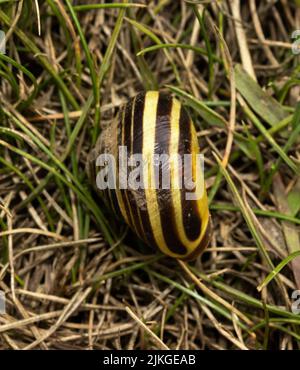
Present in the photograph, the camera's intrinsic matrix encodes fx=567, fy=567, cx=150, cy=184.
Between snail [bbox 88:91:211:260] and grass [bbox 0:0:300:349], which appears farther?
grass [bbox 0:0:300:349]

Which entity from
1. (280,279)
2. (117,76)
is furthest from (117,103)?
(280,279)

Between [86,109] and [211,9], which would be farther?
[211,9]

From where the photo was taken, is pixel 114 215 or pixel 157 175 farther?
pixel 114 215
